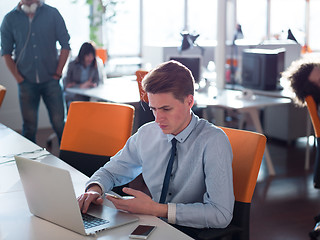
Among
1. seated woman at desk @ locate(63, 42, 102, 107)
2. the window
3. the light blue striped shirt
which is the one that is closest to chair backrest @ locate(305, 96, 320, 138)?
the light blue striped shirt

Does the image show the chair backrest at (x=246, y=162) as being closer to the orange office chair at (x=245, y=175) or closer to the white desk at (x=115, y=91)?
the orange office chair at (x=245, y=175)

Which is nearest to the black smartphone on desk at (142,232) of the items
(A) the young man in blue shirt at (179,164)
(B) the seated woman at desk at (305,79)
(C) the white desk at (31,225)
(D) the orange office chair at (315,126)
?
(C) the white desk at (31,225)

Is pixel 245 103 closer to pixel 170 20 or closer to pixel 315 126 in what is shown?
pixel 315 126

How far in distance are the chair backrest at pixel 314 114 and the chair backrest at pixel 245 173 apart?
1.59 meters

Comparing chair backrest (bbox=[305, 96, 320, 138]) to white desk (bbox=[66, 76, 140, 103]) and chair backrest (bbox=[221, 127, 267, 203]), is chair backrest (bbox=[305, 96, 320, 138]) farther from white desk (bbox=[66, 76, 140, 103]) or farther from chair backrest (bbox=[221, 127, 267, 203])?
white desk (bbox=[66, 76, 140, 103])

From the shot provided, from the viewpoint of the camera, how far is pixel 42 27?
164 inches

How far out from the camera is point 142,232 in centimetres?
142

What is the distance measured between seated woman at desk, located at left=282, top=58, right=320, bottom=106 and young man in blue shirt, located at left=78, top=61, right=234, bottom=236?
1.78m

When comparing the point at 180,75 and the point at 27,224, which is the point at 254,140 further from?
the point at 27,224

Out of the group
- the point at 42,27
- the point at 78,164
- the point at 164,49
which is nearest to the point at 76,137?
the point at 78,164

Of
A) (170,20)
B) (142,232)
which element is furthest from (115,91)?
(170,20)

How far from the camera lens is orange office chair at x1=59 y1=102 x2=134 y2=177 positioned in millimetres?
2326

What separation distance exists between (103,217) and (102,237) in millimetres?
150

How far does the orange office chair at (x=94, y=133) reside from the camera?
2326 millimetres
